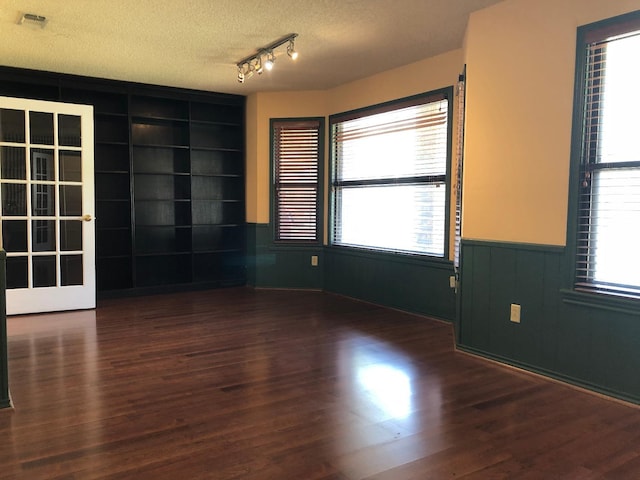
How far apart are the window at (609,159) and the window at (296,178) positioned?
3.56 m

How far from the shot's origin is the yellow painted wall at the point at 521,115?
3.09 m

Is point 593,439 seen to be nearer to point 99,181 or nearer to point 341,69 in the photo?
point 341,69

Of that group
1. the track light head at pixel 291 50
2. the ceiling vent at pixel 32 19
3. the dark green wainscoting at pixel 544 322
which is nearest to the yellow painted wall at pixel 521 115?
the dark green wainscoting at pixel 544 322

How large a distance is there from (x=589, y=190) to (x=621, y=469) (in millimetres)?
1572

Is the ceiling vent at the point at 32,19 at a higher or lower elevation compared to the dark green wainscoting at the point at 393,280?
higher

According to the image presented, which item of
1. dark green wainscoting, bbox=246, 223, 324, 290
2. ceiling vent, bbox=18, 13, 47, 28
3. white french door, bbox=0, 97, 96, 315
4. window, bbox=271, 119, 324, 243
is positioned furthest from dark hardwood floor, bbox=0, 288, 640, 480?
ceiling vent, bbox=18, 13, 47, 28

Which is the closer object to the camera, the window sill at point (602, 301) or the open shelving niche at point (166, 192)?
the window sill at point (602, 301)

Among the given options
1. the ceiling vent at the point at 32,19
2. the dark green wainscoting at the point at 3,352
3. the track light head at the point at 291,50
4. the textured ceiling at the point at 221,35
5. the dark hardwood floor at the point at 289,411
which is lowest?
the dark hardwood floor at the point at 289,411

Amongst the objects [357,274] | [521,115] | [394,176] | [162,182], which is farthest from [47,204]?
[521,115]

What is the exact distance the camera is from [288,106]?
6.24 metres

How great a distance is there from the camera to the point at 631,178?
2844mm

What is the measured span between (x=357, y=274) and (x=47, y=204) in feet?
10.8

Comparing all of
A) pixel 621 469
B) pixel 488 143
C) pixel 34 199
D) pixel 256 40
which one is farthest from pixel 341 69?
pixel 621 469

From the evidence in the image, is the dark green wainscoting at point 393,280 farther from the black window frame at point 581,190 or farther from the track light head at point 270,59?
the track light head at point 270,59
